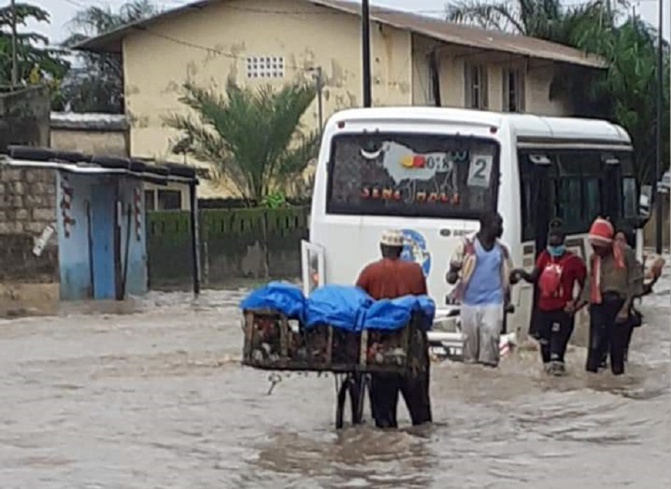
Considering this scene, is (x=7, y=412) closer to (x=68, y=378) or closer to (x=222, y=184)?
(x=68, y=378)

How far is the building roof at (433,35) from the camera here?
4331 cm

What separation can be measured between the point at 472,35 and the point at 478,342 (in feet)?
109

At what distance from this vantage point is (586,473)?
1129cm

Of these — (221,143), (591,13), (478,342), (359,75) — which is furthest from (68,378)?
(591,13)

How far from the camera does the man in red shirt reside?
1256 cm

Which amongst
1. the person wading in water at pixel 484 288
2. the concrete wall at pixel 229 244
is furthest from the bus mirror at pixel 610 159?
the concrete wall at pixel 229 244

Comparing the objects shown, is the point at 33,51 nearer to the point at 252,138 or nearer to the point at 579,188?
the point at 252,138

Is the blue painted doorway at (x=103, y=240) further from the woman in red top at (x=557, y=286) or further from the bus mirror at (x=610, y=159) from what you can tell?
the woman in red top at (x=557, y=286)

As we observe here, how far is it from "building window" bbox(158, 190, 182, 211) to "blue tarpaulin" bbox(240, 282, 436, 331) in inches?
1230

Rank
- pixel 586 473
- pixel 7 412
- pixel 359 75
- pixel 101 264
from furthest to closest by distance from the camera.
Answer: pixel 359 75 < pixel 101 264 < pixel 7 412 < pixel 586 473

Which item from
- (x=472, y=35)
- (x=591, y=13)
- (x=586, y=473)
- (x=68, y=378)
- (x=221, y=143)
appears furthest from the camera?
(x=591, y=13)

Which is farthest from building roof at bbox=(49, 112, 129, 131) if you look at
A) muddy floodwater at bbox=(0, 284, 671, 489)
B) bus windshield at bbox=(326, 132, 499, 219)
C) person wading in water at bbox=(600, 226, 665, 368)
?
person wading in water at bbox=(600, 226, 665, 368)

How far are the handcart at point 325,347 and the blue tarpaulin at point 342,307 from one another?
0.17 feet

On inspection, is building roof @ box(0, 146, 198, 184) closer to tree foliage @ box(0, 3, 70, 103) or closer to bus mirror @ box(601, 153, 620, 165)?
bus mirror @ box(601, 153, 620, 165)
